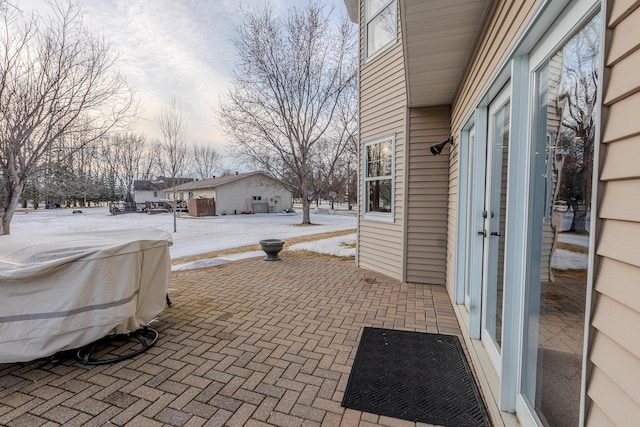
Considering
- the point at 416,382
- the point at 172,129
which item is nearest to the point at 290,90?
the point at 172,129

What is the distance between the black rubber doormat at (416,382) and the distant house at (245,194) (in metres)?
21.6

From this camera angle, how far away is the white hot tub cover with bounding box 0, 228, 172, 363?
2.22m

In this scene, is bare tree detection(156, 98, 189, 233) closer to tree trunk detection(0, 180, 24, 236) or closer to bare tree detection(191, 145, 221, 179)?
tree trunk detection(0, 180, 24, 236)

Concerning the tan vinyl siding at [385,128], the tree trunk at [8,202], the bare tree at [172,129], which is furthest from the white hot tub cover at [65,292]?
the bare tree at [172,129]

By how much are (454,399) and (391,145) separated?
12.4 ft

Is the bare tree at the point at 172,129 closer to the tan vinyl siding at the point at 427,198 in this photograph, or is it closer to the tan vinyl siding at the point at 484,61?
the tan vinyl siding at the point at 427,198

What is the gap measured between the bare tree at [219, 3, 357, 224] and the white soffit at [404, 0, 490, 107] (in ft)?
40.3

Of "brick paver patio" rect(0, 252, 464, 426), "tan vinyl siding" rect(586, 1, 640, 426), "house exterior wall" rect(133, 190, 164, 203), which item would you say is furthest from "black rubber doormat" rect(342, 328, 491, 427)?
"house exterior wall" rect(133, 190, 164, 203)

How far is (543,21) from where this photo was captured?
1383 mm

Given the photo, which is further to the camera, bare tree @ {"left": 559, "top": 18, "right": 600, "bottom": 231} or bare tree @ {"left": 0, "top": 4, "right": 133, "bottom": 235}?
bare tree @ {"left": 0, "top": 4, "right": 133, "bottom": 235}

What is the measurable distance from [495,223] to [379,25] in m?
4.38

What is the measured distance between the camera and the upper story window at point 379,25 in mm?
4973

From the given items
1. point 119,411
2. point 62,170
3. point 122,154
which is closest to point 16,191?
point 62,170

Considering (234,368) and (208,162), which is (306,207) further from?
(208,162)
